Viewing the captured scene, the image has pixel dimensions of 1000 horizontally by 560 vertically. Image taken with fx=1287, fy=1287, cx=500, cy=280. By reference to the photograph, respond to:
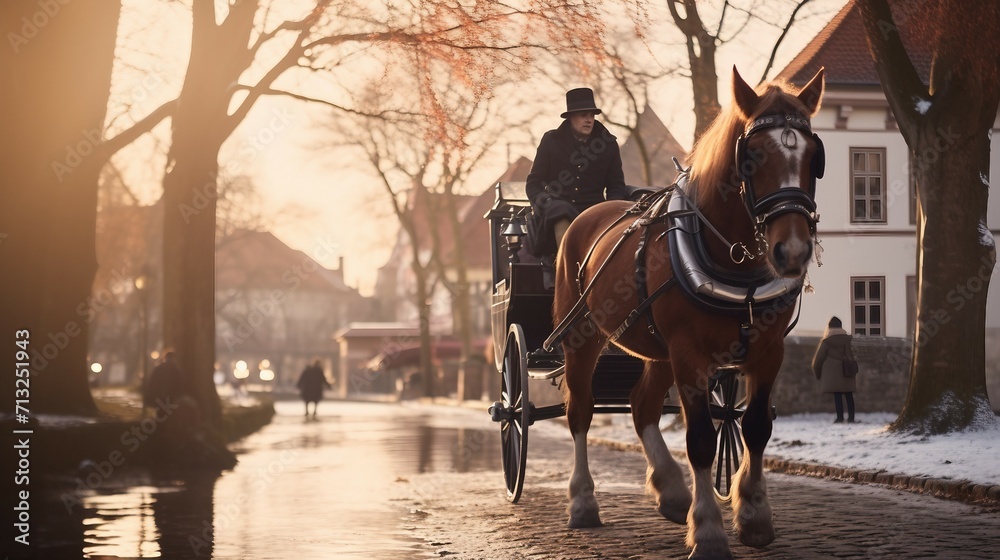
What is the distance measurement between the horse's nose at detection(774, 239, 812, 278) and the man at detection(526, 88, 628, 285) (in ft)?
12.9

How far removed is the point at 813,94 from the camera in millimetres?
6891

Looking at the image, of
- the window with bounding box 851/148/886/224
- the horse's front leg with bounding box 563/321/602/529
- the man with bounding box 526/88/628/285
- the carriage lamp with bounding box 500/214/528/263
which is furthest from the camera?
the window with bounding box 851/148/886/224

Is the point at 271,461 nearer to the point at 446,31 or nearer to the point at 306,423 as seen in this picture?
the point at 446,31

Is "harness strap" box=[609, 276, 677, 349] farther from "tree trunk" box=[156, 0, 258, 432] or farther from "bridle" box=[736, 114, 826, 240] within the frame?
"tree trunk" box=[156, 0, 258, 432]

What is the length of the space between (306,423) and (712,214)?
27991mm

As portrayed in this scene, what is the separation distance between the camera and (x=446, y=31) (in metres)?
16.3

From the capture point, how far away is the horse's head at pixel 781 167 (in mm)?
6266

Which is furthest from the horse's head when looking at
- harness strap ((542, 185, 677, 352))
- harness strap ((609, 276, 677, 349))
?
harness strap ((542, 185, 677, 352))

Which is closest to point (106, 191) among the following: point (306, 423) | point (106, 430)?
point (306, 423)

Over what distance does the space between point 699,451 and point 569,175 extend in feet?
12.7

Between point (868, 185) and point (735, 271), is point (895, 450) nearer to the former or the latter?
point (735, 271)

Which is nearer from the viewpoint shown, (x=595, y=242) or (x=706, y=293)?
(x=706, y=293)

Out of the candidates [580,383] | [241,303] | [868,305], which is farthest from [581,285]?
[241,303]

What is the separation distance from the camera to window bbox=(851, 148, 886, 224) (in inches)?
1185
